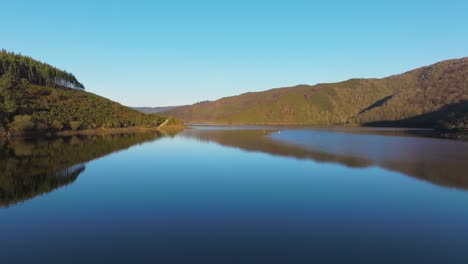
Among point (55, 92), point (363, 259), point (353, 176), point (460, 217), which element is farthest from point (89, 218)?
point (55, 92)

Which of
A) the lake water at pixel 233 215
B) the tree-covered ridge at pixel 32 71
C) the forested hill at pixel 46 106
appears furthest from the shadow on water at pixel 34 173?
the tree-covered ridge at pixel 32 71

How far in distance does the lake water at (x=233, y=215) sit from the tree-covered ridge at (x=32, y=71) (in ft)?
385

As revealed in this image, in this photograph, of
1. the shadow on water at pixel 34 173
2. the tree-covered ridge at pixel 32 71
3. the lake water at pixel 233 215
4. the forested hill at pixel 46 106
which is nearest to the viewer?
the lake water at pixel 233 215

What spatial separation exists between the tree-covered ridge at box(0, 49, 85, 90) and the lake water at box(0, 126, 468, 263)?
117271 millimetres

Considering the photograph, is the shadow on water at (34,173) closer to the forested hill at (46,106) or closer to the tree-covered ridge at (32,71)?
the forested hill at (46,106)

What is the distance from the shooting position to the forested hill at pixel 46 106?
81.7 meters

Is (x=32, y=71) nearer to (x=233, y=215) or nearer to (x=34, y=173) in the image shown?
(x=34, y=173)

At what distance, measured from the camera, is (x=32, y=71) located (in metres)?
134

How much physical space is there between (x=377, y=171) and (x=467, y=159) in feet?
62.7

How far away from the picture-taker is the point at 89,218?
17594mm

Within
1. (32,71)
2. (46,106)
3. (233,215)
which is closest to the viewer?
(233,215)

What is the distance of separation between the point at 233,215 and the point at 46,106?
103 meters

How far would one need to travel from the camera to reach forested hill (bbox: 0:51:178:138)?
268ft

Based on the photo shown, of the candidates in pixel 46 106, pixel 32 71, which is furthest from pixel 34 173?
pixel 32 71
